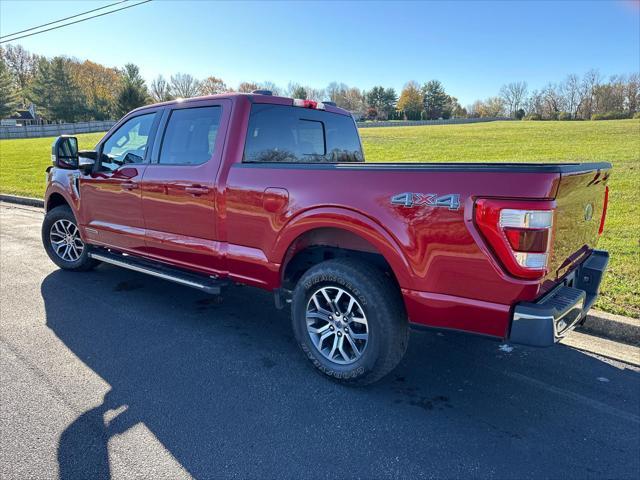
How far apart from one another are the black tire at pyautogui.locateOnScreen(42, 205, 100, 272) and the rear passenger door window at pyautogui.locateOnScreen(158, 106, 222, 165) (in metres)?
2.09

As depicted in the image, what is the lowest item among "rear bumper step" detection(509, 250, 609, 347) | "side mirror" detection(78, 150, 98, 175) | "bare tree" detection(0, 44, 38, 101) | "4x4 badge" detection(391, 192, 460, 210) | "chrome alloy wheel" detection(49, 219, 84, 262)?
"chrome alloy wheel" detection(49, 219, 84, 262)

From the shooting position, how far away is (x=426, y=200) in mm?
2609

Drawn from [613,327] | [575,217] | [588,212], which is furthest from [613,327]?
[575,217]

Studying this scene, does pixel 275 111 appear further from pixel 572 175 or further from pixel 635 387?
pixel 635 387

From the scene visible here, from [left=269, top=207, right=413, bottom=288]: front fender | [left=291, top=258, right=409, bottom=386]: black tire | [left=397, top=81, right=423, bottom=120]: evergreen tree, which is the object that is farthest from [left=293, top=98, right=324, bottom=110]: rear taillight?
[left=397, top=81, right=423, bottom=120]: evergreen tree

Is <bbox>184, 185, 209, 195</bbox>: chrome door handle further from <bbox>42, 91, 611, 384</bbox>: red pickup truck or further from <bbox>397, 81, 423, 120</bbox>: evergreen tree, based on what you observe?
<bbox>397, 81, 423, 120</bbox>: evergreen tree

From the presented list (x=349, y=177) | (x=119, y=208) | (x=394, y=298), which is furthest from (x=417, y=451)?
(x=119, y=208)

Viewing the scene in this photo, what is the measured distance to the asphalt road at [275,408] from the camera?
243 centimetres

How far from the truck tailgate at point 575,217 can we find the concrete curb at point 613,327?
A: 0.98m

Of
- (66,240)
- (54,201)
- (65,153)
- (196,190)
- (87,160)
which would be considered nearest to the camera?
(196,190)

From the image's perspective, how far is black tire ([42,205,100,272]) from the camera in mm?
5617

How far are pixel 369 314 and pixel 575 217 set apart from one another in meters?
1.42

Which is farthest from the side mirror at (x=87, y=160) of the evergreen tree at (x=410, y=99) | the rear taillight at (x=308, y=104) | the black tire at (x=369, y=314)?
the evergreen tree at (x=410, y=99)

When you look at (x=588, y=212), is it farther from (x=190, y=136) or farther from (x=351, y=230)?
(x=190, y=136)
